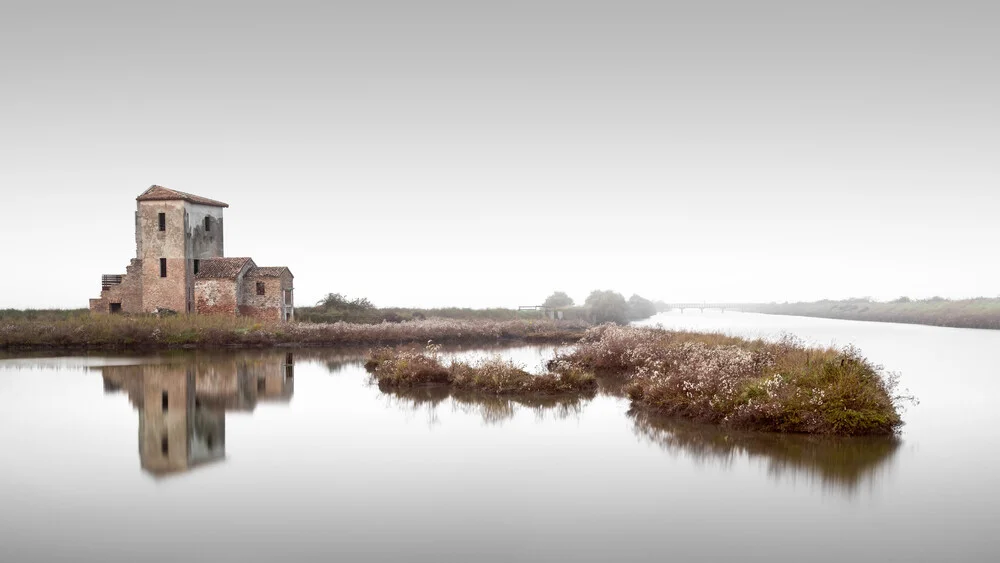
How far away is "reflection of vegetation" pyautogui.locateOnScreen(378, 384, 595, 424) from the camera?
54.6 feet

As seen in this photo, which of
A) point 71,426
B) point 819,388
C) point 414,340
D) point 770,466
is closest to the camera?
point 770,466

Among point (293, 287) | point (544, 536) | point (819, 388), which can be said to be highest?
point (293, 287)

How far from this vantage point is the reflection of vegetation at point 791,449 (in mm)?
10648

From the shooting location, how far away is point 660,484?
10.2 meters

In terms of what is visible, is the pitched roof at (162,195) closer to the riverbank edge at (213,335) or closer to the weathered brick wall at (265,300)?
the weathered brick wall at (265,300)

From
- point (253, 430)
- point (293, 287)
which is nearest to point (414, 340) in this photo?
point (293, 287)

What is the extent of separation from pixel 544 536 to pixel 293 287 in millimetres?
40864

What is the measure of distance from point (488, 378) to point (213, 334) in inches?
861

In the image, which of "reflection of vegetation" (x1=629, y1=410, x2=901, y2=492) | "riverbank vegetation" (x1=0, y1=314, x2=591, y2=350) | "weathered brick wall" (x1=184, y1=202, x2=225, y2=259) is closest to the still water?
"reflection of vegetation" (x1=629, y1=410, x2=901, y2=492)

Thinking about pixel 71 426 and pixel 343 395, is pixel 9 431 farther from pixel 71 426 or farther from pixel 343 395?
pixel 343 395

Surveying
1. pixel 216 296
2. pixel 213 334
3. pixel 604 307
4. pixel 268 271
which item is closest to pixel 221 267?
pixel 216 296

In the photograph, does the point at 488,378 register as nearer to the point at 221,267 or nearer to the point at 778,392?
the point at 778,392

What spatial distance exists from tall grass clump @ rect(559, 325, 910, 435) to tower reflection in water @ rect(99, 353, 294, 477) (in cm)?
949

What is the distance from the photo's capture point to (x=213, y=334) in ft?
120
